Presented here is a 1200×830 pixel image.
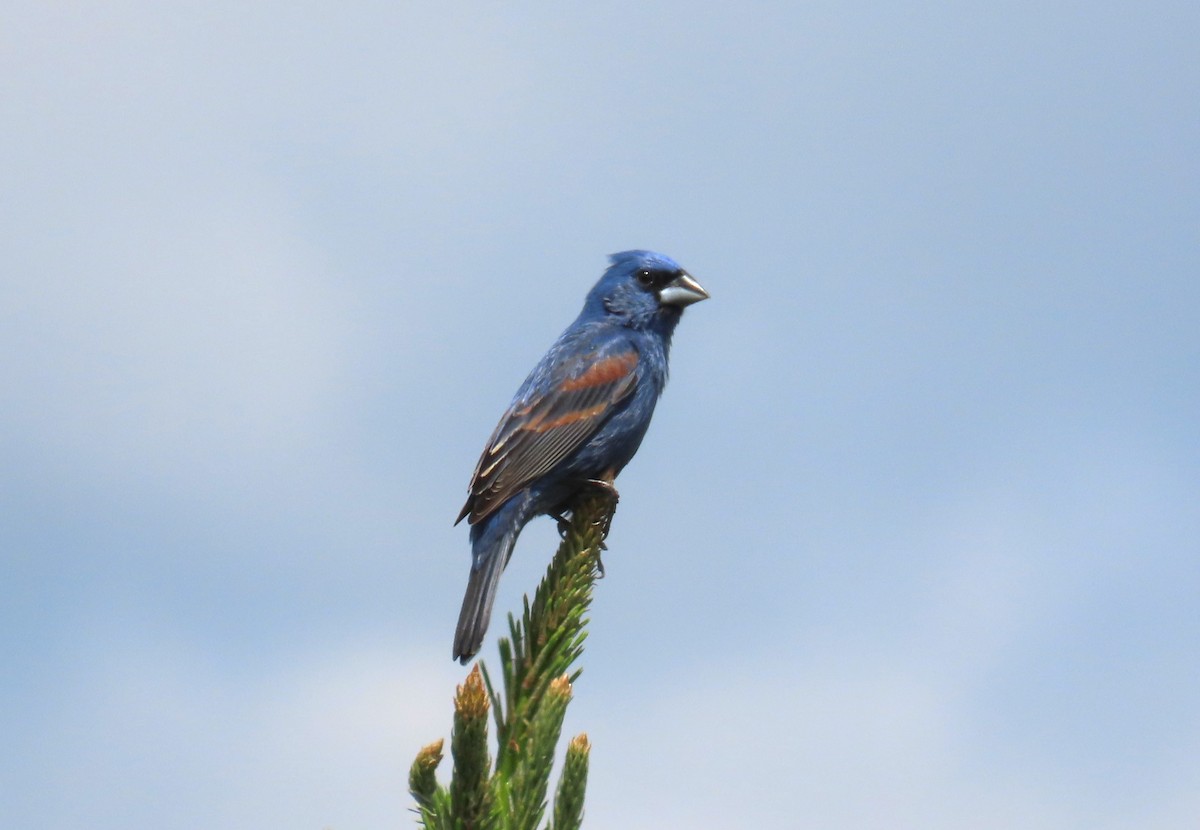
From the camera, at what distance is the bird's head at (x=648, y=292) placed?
28.7 feet

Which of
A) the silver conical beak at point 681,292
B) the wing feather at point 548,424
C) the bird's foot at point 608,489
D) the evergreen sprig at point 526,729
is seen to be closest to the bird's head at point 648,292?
the silver conical beak at point 681,292

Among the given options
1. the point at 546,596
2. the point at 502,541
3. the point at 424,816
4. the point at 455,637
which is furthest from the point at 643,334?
the point at 424,816

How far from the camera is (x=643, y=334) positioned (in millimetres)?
8547

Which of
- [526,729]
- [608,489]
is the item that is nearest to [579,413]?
[608,489]

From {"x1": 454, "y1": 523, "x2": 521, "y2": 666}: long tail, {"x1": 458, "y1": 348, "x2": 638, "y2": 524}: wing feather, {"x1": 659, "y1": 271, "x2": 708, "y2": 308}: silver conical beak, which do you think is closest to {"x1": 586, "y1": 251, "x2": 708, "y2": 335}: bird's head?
{"x1": 659, "y1": 271, "x2": 708, "y2": 308}: silver conical beak

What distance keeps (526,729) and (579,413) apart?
13.3ft

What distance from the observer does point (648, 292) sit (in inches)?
347

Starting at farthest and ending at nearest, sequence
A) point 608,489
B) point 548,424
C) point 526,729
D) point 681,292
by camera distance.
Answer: point 681,292
point 548,424
point 608,489
point 526,729

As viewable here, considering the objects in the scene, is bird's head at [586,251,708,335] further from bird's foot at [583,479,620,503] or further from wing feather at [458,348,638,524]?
bird's foot at [583,479,620,503]

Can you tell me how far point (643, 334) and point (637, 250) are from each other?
0.78m

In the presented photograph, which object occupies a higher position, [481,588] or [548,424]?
[548,424]

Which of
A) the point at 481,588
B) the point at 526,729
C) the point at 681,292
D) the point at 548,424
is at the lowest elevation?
the point at 526,729

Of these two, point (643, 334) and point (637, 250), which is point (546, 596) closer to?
point (643, 334)

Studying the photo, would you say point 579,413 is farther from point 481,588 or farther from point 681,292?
point 681,292
